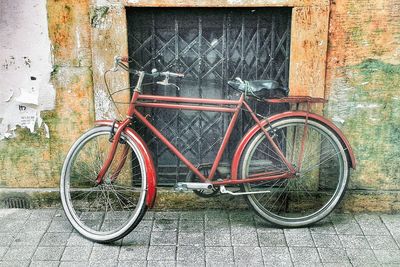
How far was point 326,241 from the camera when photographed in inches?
201

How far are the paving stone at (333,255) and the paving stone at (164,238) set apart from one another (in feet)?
4.19

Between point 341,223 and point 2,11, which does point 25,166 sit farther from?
point 341,223

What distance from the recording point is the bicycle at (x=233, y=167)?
502 centimetres

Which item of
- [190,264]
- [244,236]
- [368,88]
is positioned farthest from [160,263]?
[368,88]

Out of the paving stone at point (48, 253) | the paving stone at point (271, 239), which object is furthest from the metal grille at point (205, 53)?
the paving stone at point (48, 253)

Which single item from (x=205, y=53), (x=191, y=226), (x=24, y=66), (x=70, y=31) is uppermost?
(x=70, y=31)

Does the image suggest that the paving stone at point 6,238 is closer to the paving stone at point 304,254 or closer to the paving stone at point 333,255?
the paving stone at point 304,254

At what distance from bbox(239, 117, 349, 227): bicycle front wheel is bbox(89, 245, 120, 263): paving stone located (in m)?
1.27

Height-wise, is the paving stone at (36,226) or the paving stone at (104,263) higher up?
the paving stone at (36,226)

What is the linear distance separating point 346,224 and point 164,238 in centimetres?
171

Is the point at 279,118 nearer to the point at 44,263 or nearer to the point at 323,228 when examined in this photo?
the point at 323,228

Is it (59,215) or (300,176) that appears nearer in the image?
(300,176)

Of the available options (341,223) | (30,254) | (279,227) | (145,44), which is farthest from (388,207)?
(30,254)

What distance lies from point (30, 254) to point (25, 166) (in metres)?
1.02
